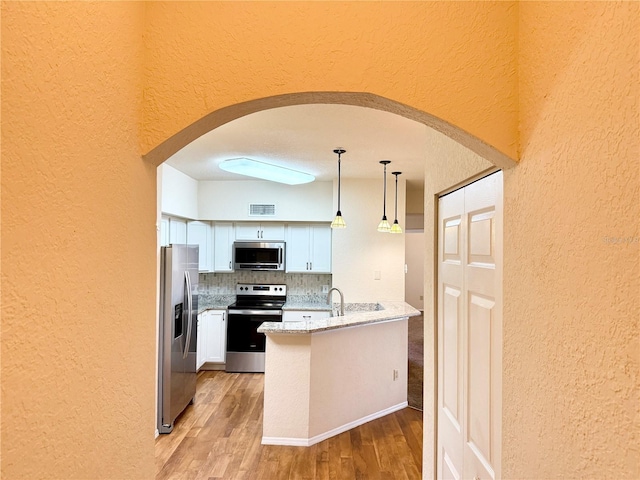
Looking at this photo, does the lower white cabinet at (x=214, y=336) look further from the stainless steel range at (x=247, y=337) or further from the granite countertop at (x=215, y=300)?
the granite countertop at (x=215, y=300)

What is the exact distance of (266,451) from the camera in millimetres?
2980

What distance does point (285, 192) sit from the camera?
511 cm

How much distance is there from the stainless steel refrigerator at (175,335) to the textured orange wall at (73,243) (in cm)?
262

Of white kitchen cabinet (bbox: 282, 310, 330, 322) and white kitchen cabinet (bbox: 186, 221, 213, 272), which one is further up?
white kitchen cabinet (bbox: 186, 221, 213, 272)

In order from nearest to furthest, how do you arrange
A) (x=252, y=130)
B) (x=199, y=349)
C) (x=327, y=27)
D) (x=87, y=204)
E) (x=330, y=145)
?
(x=87, y=204), (x=327, y=27), (x=252, y=130), (x=330, y=145), (x=199, y=349)

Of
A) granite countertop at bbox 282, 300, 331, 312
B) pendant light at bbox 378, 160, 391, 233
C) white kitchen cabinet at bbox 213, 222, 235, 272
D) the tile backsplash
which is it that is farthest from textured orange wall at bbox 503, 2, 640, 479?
white kitchen cabinet at bbox 213, 222, 235, 272

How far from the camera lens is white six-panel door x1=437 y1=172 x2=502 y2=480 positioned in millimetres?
1192

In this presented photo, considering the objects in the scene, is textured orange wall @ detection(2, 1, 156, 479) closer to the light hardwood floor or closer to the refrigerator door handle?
the light hardwood floor

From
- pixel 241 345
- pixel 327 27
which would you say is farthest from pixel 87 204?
pixel 241 345

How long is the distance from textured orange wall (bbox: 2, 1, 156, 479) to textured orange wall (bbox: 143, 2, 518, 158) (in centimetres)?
15

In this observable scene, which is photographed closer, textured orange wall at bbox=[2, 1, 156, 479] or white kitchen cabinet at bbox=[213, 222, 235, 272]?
textured orange wall at bbox=[2, 1, 156, 479]

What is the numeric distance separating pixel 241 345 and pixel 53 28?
15.2ft

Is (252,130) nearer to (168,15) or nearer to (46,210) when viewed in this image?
(168,15)

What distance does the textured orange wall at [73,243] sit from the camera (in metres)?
0.55
